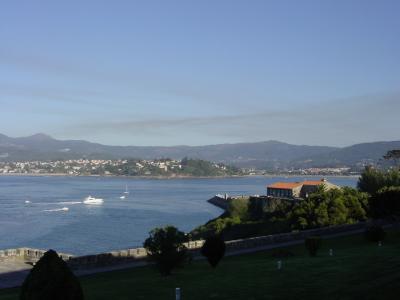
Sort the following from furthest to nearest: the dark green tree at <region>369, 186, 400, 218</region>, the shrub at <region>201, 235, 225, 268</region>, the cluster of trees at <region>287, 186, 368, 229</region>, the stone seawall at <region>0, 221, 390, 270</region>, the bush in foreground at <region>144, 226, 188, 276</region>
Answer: the cluster of trees at <region>287, 186, 368, 229</region>, the dark green tree at <region>369, 186, 400, 218</region>, the stone seawall at <region>0, 221, 390, 270</region>, the shrub at <region>201, 235, 225, 268</region>, the bush in foreground at <region>144, 226, 188, 276</region>

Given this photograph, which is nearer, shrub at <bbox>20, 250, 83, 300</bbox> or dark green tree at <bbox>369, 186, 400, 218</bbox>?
shrub at <bbox>20, 250, 83, 300</bbox>

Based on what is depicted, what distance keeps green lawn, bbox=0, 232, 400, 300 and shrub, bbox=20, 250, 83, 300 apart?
457 cm

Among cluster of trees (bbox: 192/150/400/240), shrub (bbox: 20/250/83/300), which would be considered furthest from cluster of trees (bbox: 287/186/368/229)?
shrub (bbox: 20/250/83/300)

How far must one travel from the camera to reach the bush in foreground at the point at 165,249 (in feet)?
64.6

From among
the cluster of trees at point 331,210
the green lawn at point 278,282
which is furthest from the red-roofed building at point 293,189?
the green lawn at point 278,282

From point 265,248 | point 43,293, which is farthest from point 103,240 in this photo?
point 43,293

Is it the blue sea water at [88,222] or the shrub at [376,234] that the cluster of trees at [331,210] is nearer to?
the shrub at [376,234]

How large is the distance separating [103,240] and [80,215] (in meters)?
31.6

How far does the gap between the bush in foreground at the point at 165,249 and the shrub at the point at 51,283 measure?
9.07 meters

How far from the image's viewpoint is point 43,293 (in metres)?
10.3

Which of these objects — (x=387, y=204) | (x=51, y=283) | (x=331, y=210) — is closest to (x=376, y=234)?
(x=387, y=204)

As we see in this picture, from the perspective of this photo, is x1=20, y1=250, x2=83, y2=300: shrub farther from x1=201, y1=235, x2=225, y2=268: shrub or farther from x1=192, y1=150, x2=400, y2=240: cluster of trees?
x1=192, y1=150, x2=400, y2=240: cluster of trees

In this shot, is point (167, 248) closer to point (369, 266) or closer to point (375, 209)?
point (369, 266)

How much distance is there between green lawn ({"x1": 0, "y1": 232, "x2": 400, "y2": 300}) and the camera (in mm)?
14016
